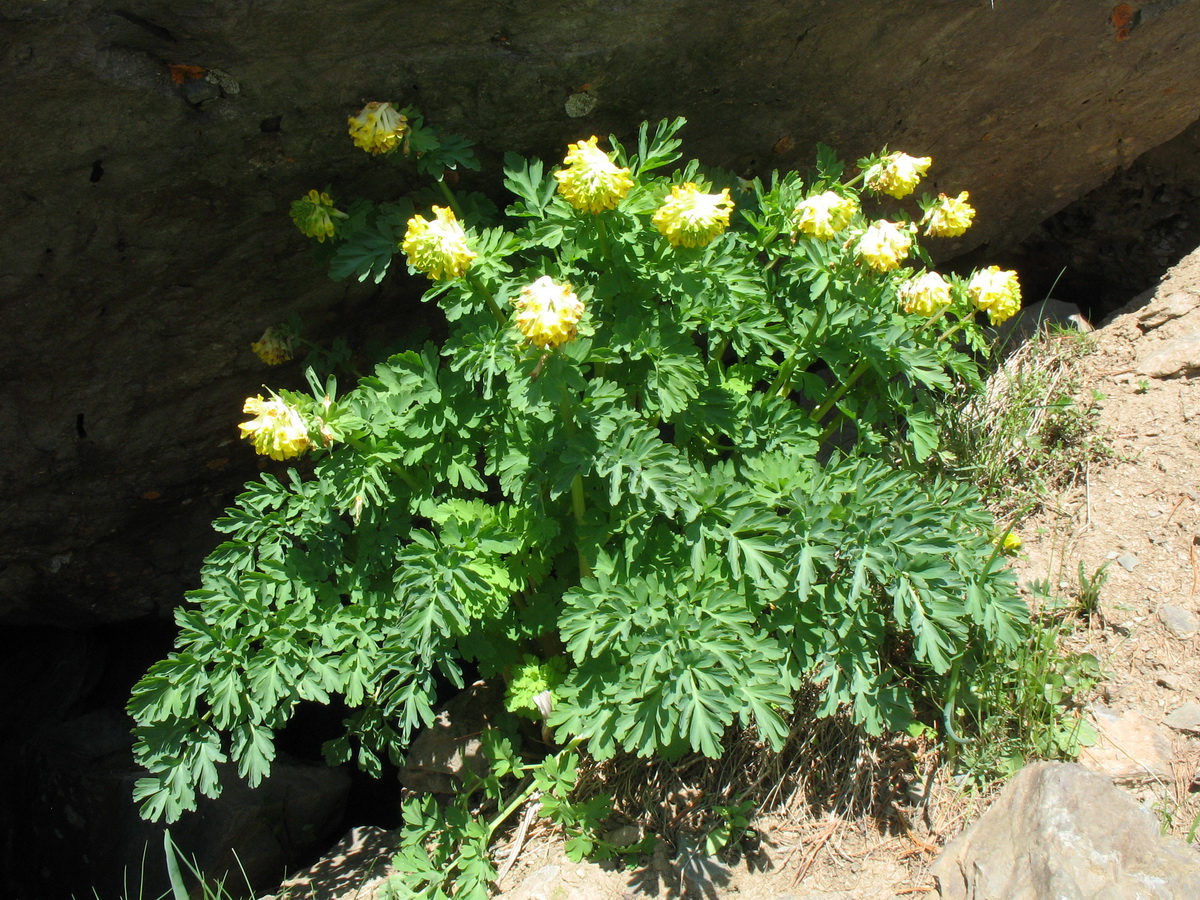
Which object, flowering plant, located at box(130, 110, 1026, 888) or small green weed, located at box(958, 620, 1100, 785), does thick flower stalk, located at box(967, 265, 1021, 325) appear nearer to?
flowering plant, located at box(130, 110, 1026, 888)

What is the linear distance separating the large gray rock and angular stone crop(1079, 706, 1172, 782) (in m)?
0.27

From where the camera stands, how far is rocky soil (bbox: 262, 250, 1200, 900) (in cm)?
286

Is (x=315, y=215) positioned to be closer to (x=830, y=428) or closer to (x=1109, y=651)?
(x=830, y=428)

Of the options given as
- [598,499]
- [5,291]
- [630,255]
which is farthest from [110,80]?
[598,499]

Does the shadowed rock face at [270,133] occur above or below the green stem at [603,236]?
above

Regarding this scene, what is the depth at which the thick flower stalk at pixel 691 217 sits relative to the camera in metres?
2.51

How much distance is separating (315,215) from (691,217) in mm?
1281

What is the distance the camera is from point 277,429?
262 centimetres

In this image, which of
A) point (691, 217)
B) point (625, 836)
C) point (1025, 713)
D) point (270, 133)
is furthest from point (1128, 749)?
point (270, 133)

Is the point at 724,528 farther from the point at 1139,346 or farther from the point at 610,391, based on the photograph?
the point at 1139,346

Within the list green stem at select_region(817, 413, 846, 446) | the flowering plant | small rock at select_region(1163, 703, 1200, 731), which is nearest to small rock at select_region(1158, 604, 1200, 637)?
small rock at select_region(1163, 703, 1200, 731)

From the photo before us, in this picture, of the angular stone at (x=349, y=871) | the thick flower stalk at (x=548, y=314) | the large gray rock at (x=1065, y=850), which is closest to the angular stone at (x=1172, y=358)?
the large gray rock at (x=1065, y=850)

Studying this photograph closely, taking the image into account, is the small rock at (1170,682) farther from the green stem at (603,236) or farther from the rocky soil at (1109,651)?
Answer: the green stem at (603,236)

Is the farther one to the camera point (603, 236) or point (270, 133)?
point (270, 133)
